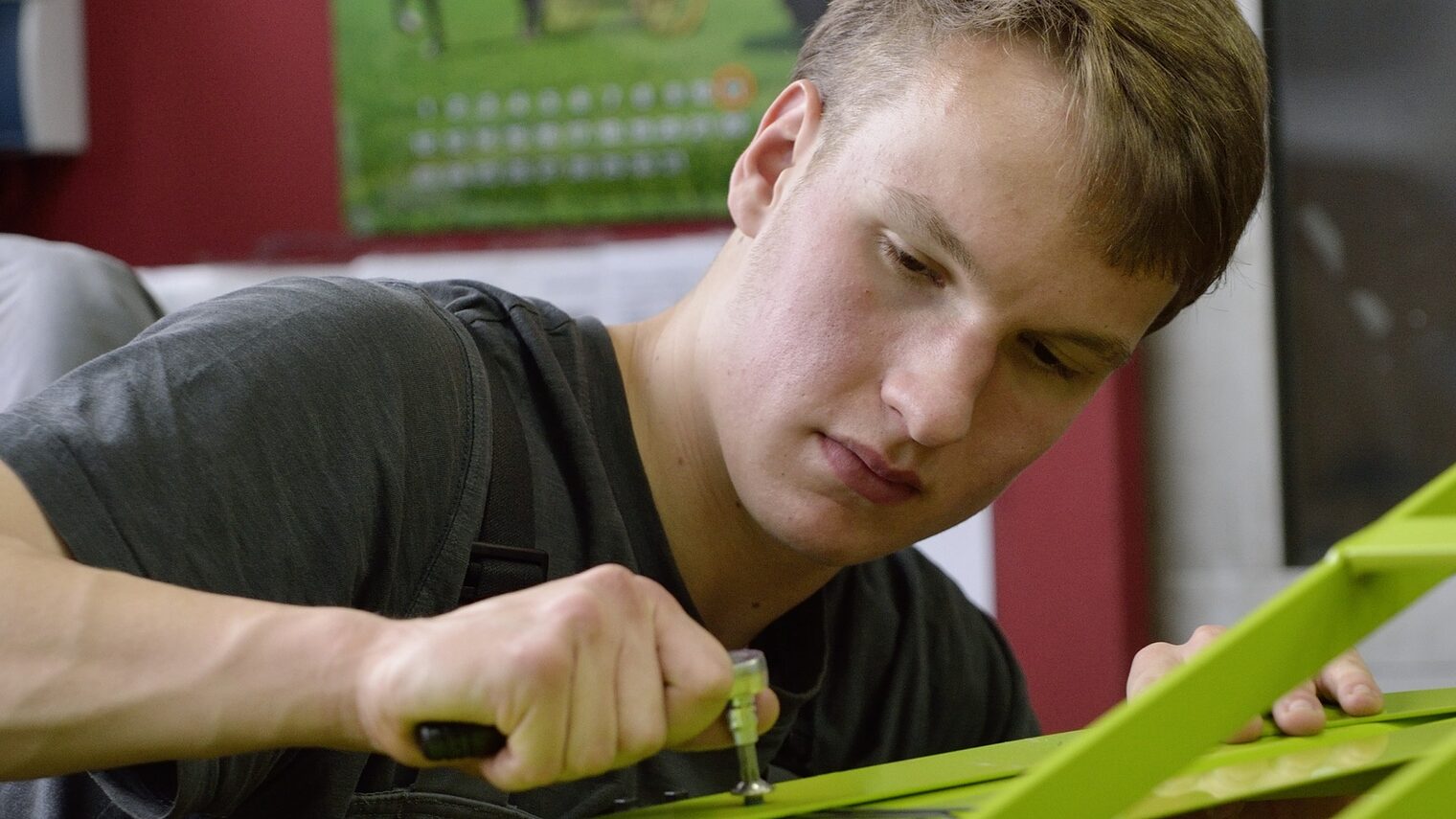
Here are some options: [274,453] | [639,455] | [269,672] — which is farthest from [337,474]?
[639,455]

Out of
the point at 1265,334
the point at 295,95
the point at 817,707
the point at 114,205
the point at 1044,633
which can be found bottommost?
the point at 1044,633

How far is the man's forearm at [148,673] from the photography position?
54 cm

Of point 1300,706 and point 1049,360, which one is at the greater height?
point 1049,360

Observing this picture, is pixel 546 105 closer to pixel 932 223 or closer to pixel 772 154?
pixel 772 154

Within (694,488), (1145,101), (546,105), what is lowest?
(694,488)

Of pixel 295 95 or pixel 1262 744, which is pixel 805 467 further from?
pixel 295 95

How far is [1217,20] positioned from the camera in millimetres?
890

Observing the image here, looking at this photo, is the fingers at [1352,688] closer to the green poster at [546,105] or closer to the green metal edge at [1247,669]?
the green metal edge at [1247,669]

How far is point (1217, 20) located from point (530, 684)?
63cm

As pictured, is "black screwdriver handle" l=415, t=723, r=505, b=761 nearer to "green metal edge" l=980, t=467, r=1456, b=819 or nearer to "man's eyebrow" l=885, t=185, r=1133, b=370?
"green metal edge" l=980, t=467, r=1456, b=819

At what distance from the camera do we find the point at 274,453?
66 centimetres

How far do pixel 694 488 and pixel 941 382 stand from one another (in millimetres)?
223

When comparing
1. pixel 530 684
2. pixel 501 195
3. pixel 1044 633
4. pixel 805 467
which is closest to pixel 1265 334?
pixel 1044 633

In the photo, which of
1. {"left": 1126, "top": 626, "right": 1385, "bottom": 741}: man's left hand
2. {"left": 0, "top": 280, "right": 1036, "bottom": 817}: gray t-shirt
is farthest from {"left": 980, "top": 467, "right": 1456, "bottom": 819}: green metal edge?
{"left": 0, "top": 280, "right": 1036, "bottom": 817}: gray t-shirt
